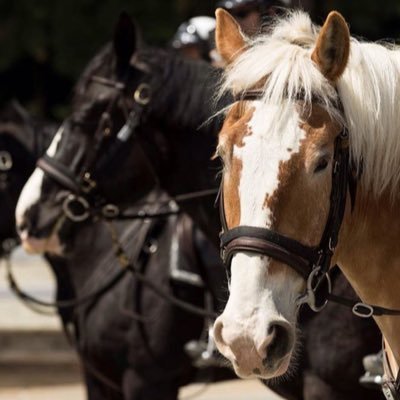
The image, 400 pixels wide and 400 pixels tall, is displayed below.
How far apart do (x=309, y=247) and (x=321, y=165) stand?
23 centimetres

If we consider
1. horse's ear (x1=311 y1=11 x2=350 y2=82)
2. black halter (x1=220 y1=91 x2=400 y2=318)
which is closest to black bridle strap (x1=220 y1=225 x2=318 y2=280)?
black halter (x1=220 y1=91 x2=400 y2=318)

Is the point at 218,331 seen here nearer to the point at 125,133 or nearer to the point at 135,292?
the point at 125,133

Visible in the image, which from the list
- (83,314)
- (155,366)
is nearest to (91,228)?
(83,314)

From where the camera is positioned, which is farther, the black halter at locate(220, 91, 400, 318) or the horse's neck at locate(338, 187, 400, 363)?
the horse's neck at locate(338, 187, 400, 363)

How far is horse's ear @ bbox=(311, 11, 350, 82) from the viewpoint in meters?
3.31

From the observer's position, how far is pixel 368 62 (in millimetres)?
3484

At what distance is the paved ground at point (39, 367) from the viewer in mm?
9477

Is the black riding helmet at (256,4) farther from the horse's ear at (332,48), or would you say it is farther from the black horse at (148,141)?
the horse's ear at (332,48)

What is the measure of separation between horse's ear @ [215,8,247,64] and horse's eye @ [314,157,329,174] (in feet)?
1.73

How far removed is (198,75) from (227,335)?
2241mm

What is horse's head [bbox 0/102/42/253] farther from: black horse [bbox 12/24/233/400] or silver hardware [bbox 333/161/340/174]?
silver hardware [bbox 333/161/340/174]

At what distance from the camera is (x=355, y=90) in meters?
3.41

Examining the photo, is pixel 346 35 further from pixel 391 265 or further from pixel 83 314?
pixel 83 314

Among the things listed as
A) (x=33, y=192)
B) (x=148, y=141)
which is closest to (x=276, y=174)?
(x=148, y=141)
